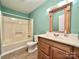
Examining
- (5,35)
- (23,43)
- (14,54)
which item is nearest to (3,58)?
(14,54)

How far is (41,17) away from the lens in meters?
3.45

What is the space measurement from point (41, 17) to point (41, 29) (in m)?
0.55

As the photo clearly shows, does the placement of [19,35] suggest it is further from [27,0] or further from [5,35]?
[27,0]

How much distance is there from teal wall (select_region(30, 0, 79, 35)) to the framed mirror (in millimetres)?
107

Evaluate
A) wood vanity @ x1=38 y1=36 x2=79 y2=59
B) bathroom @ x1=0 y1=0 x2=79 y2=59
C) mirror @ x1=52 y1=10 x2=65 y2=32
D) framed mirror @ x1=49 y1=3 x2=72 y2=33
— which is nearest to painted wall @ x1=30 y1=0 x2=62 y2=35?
bathroom @ x1=0 y1=0 x2=79 y2=59

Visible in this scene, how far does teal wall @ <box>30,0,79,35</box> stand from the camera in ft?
6.14

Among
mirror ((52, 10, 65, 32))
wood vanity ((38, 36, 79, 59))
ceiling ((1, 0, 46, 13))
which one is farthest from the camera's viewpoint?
ceiling ((1, 0, 46, 13))

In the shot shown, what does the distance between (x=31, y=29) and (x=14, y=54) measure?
61.2 inches

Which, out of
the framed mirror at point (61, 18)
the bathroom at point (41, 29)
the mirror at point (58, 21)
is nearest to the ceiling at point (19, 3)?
the bathroom at point (41, 29)

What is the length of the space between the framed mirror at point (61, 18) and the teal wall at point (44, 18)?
0.35 feet

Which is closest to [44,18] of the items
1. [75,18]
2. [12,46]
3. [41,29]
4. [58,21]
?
[41,29]

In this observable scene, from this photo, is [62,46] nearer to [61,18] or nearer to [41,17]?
[61,18]

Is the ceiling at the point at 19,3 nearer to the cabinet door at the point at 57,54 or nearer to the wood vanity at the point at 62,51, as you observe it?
the wood vanity at the point at 62,51

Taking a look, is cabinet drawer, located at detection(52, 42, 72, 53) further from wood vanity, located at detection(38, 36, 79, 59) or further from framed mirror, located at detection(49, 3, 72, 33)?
framed mirror, located at detection(49, 3, 72, 33)
